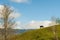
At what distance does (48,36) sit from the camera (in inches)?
3844

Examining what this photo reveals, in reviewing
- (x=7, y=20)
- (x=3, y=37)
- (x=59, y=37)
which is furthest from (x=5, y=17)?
(x=59, y=37)

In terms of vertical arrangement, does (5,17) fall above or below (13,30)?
above

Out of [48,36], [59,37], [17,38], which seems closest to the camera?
[59,37]

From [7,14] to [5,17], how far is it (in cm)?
108

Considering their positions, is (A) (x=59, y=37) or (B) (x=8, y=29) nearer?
(B) (x=8, y=29)

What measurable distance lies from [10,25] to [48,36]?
4271 centimetres

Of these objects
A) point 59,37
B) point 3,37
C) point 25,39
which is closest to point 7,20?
point 3,37

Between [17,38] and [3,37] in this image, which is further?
[17,38]

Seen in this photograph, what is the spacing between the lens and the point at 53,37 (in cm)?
9400

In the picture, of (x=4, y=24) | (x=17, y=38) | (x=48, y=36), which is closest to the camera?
(x=4, y=24)

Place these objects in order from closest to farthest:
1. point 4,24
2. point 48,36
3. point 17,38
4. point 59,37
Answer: point 4,24
point 59,37
point 48,36
point 17,38

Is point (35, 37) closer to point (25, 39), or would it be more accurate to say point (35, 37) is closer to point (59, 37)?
point (25, 39)

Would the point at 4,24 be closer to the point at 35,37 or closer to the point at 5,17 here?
the point at 5,17

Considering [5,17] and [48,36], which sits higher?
[5,17]
